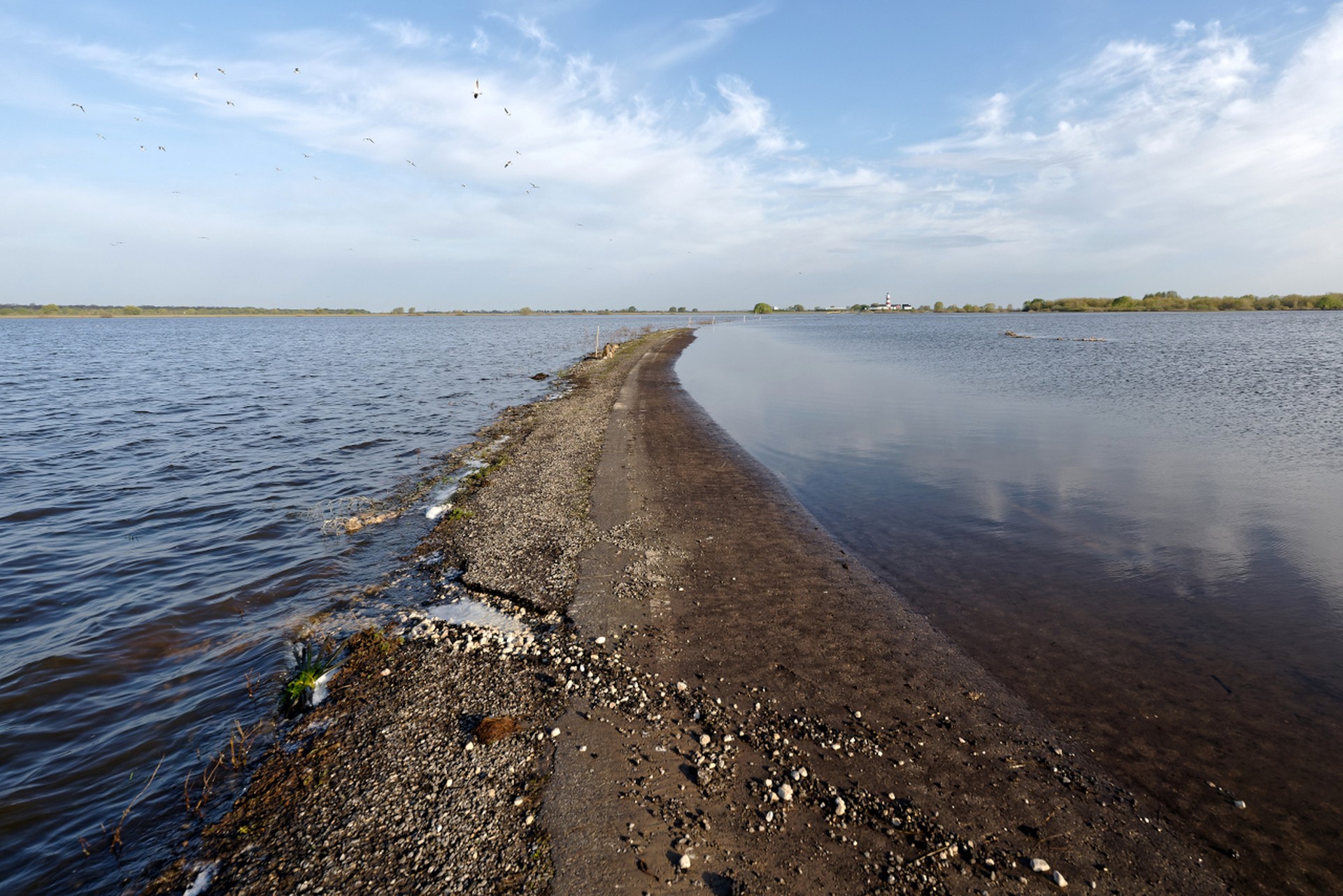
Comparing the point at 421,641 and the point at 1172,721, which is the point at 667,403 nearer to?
the point at 421,641

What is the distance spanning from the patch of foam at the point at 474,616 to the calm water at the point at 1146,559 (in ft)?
20.6

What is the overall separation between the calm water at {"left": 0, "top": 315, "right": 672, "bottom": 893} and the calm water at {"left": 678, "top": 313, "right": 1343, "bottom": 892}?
9121 millimetres

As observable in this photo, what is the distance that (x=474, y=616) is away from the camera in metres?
8.88

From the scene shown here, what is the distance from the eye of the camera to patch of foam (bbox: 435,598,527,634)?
851 centimetres

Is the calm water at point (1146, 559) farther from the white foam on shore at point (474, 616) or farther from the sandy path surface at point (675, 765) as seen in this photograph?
the white foam on shore at point (474, 616)

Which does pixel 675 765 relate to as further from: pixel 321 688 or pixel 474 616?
pixel 321 688

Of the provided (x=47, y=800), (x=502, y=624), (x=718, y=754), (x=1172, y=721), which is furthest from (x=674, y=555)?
(x=47, y=800)

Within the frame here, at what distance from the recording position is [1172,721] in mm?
6473

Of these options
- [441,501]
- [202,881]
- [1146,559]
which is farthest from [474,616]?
[1146,559]

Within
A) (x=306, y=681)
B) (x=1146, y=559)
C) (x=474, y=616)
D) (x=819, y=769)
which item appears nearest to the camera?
(x=819, y=769)

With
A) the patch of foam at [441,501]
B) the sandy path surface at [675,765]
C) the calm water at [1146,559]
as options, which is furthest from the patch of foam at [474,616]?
the calm water at [1146,559]

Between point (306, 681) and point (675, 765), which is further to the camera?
point (306, 681)

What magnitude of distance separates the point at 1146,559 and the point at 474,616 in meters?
11.8

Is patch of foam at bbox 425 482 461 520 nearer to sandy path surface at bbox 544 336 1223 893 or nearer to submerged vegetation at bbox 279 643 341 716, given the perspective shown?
sandy path surface at bbox 544 336 1223 893
